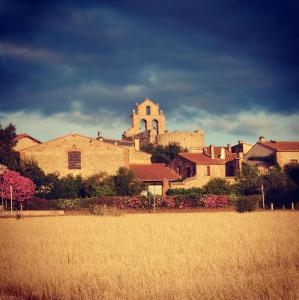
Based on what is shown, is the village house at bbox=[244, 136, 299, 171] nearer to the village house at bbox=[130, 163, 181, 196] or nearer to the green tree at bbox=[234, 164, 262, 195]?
the green tree at bbox=[234, 164, 262, 195]

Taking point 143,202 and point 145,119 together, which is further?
point 145,119

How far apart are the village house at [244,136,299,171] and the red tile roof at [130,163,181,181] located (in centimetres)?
1220

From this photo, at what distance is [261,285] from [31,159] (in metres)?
A: 40.9

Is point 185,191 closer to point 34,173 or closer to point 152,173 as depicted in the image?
point 152,173

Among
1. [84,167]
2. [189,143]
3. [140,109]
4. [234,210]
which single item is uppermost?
[140,109]

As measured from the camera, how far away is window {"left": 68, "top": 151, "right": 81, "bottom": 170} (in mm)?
48500

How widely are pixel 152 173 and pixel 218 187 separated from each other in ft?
26.6

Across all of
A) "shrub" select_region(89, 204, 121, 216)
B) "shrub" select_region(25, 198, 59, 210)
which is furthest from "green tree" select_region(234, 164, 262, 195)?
"shrub" select_region(25, 198, 59, 210)

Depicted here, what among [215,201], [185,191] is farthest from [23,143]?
[215,201]

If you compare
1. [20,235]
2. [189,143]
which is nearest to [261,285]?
[20,235]

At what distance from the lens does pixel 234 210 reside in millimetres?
39750

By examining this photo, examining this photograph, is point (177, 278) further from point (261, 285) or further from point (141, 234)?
point (141, 234)

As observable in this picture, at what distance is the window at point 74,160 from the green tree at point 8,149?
5.69 meters

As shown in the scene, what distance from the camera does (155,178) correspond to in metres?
48.1
